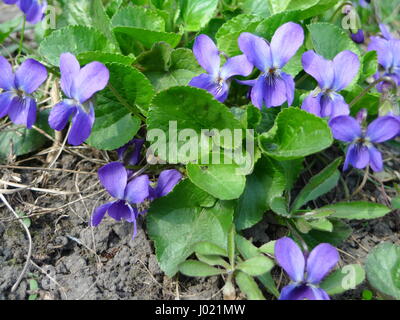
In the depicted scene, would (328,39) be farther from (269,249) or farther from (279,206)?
(269,249)

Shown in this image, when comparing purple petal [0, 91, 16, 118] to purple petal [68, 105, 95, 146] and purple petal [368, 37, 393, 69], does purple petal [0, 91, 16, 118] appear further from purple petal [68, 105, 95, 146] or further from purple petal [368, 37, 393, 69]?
purple petal [368, 37, 393, 69]

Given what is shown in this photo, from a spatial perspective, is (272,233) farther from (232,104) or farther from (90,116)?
(90,116)

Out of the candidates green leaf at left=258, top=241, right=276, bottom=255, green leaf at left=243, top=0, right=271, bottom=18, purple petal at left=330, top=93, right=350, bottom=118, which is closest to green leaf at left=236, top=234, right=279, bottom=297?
green leaf at left=258, top=241, right=276, bottom=255

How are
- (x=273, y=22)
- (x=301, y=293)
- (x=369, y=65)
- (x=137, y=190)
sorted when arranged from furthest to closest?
(x=369, y=65) < (x=273, y=22) < (x=137, y=190) < (x=301, y=293)

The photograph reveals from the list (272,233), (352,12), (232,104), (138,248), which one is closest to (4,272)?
(138,248)

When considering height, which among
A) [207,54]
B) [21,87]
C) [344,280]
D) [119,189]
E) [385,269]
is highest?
[207,54]

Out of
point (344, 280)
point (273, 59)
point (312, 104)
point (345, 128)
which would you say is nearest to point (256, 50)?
point (273, 59)

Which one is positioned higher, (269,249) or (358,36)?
(358,36)
